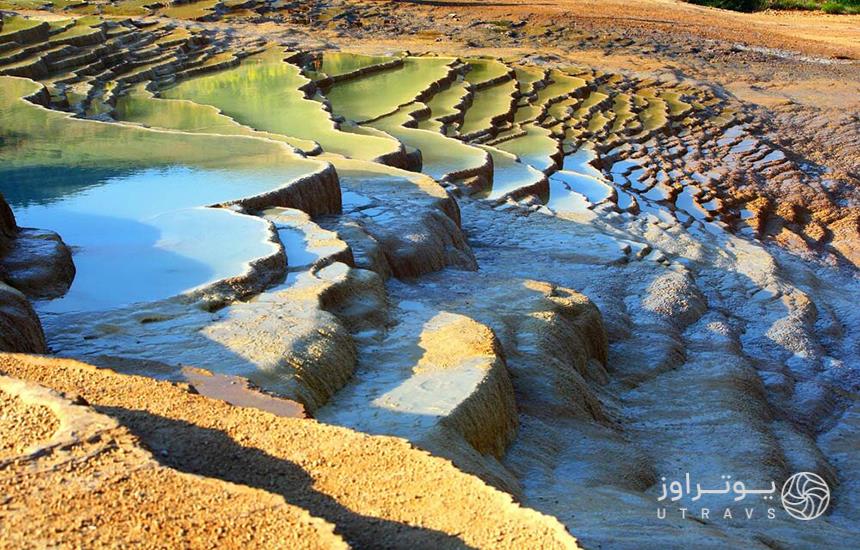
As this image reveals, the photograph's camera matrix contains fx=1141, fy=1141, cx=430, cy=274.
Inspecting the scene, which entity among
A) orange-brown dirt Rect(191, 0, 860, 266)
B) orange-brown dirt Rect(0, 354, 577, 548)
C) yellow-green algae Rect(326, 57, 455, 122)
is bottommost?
orange-brown dirt Rect(191, 0, 860, 266)

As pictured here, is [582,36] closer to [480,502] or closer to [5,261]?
[5,261]

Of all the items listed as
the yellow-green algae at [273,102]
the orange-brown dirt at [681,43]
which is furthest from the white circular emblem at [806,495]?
the orange-brown dirt at [681,43]

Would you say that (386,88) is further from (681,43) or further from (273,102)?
(681,43)

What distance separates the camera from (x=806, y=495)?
471 cm

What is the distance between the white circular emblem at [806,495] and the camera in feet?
14.9

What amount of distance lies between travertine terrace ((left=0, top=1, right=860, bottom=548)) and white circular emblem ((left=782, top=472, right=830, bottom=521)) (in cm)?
6

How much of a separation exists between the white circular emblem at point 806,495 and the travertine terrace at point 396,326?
0.06m

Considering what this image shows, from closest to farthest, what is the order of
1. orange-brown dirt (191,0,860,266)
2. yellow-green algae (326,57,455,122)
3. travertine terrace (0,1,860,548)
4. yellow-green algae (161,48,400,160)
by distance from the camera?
travertine terrace (0,1,860,548) < yellow-green algae (161,48,400,160) < yellow-green algae (326,57,455,122) < orange-brown dirt (191,0,860,266)

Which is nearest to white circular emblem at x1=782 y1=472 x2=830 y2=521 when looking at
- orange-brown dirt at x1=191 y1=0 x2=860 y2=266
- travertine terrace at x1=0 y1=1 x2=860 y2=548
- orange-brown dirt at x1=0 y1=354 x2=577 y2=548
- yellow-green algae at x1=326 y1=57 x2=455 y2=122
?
travertine terrace at x1=0 y1=1 x2=860 y2=548

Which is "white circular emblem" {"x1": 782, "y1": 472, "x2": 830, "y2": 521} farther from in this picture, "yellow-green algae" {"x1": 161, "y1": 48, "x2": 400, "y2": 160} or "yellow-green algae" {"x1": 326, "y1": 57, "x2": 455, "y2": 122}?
"yellow-green algae" {"x1": 326, "y1": 57, "x2": 455, "y2": 122}

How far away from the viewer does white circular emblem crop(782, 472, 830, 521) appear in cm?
454

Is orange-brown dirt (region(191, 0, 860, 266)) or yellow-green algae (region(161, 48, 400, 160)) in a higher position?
yellow-green algae (region(161, 48, 400, 160))

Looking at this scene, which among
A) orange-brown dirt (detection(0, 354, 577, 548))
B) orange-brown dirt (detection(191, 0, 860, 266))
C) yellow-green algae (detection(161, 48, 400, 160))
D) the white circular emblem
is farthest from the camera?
orange-brown dirt (detection(191, 0, 860, 266))

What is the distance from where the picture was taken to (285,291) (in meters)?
4.83
